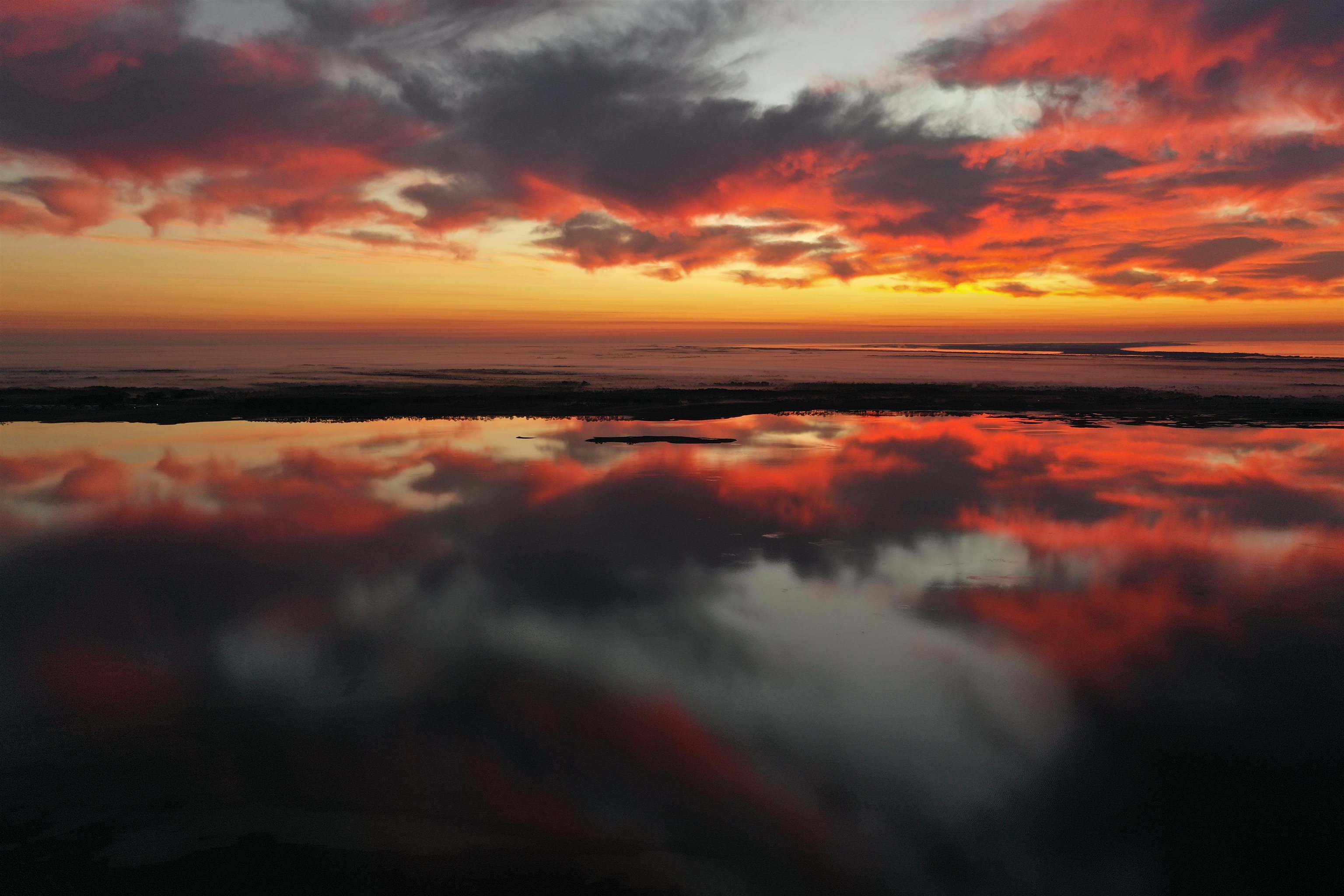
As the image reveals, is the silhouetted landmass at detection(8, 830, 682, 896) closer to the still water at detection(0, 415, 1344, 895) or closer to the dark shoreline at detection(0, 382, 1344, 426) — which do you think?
the still water at detection(0, 415, 1344, 895)

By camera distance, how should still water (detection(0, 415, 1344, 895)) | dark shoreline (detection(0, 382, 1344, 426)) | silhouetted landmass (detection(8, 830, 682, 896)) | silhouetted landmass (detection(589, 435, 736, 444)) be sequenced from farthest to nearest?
dark shoreline (detection(0, 382, 1344, 426)), silhouetted landmass (detection(589, 435, 736, 444)), still water (detection(0, 415, 1344, 895)), silhouetted landmass (detection(8, 830, 682, 896))

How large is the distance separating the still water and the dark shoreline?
15700mm

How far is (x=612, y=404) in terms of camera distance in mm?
33844

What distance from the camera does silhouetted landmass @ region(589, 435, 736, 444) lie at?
73.3ft

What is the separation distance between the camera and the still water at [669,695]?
4.94 meters

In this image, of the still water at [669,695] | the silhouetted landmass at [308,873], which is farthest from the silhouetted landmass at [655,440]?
the silhouetted landmass at [308,873]

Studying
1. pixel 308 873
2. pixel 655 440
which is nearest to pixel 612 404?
pixel 655 440

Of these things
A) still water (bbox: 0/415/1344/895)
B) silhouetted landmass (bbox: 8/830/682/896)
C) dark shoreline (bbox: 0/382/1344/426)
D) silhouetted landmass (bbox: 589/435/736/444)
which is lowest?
silhouetted landmass (bbox: 8/830/682/896)

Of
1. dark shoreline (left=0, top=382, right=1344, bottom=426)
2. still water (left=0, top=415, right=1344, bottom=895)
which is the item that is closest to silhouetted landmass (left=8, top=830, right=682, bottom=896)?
still water (left=0, top=415, right=1344, bottom=895)

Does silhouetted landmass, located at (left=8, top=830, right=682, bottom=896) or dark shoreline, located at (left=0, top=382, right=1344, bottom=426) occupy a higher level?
dark shoreline, located at (left=0, top=382, right=1344, bottom=426)

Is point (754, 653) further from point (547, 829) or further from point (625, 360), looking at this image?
point (625, 360)

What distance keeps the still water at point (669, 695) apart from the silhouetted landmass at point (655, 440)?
7.73 m

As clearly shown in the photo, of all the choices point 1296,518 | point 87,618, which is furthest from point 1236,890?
point 1296,518

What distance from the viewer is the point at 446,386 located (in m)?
42.8
